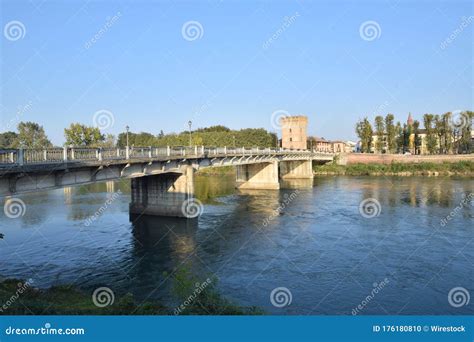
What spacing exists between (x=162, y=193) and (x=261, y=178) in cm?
3176

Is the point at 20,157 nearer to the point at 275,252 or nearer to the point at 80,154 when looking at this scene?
the point at 80,154

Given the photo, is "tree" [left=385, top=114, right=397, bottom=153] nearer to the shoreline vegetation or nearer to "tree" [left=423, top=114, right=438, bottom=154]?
"tree" [left=423, top=114, right=438, bottom=154]

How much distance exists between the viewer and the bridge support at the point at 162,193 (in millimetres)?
40062

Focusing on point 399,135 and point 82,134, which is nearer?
point 82,134

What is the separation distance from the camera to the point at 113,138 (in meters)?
118

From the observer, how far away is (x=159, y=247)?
29.9m

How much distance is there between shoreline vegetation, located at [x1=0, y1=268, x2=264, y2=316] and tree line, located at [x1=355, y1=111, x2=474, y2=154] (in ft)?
327

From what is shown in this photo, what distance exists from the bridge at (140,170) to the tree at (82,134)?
105ft

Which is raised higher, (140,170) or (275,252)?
(140,170)

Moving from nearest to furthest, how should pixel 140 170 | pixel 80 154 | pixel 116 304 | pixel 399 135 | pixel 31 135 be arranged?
pixel 116 304
pixel 80 154
pixel 140 170
pixel 31 135
pixel 399 135

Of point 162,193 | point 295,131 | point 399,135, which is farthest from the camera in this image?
point 295,131

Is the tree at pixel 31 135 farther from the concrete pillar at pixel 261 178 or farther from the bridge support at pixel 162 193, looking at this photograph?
the bridge support at pixel 162 193

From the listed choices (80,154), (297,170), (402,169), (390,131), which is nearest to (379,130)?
(390,131)

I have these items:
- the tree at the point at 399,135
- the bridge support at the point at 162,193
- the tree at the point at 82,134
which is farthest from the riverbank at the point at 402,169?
the bridge support at the point at 162,193
